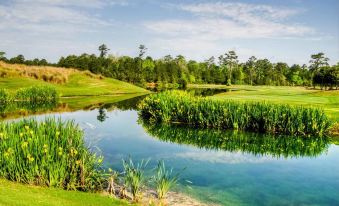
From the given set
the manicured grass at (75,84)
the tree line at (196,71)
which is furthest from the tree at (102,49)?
the manicured grass at (75,84)

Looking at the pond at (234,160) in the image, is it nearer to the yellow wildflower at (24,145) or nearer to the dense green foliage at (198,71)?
the yellow wildflower at (24,145)

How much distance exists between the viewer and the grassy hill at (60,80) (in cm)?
5962

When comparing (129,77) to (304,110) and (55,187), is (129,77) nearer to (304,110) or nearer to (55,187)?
(304,110)

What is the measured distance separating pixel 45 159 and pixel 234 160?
1055cm

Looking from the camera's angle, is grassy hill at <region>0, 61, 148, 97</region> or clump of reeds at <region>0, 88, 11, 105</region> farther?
grassy hill at <region>0, 61, 148, 97</region>

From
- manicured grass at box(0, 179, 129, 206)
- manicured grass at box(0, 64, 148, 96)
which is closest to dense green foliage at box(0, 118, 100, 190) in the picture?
manicured grass at box(0, 179, 129, 206)

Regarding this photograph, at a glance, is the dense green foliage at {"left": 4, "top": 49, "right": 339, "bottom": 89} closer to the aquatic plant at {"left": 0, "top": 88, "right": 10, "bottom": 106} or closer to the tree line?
the tree line

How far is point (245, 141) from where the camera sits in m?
A: 24.6

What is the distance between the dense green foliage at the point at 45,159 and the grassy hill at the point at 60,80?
45.8m

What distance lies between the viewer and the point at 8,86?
185 feet

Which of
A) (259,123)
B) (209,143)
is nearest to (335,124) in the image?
(259,123)

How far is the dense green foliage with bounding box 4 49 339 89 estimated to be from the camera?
103m

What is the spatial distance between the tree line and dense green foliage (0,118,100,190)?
86731 millimetres

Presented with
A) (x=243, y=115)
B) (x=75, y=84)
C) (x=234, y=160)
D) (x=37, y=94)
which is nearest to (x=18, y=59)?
(x=75, y=84)
